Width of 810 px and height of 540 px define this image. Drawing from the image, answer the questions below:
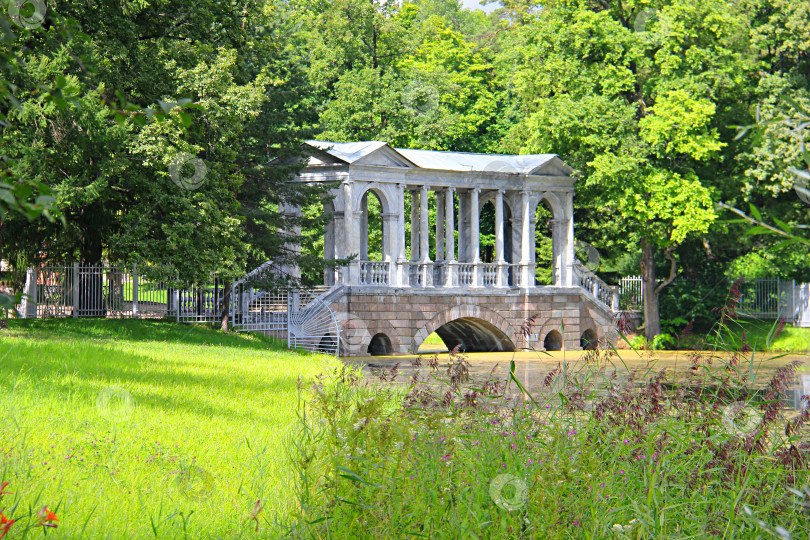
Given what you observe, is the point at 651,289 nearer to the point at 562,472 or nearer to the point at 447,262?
the point at 447,262

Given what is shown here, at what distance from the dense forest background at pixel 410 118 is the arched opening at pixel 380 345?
405cm

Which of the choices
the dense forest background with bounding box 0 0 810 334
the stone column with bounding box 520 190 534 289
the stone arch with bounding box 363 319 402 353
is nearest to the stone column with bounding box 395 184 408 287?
the stone arch with bounding box 363 319 402 353

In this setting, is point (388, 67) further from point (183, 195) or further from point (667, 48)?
point (183, 195)

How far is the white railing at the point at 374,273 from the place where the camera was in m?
28.0

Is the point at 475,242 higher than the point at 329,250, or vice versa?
the point at 475,242

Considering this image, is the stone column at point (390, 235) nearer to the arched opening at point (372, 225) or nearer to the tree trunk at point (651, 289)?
the arched opening at point (372, 225)

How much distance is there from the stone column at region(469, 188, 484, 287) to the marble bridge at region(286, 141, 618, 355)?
0.04m

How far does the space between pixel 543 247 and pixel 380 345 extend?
35.9ft

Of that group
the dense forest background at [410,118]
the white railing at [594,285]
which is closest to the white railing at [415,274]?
the dense forest background at [410,118]

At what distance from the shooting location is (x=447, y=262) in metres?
30.0

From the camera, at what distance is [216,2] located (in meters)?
22.6

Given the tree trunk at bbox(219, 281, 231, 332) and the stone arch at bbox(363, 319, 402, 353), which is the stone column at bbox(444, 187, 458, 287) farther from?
the tree trunk at bbox(219, 281, 231, 332)

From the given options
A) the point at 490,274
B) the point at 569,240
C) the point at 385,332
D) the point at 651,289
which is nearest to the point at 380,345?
the point at 385,332

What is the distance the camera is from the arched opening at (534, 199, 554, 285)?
120ft
